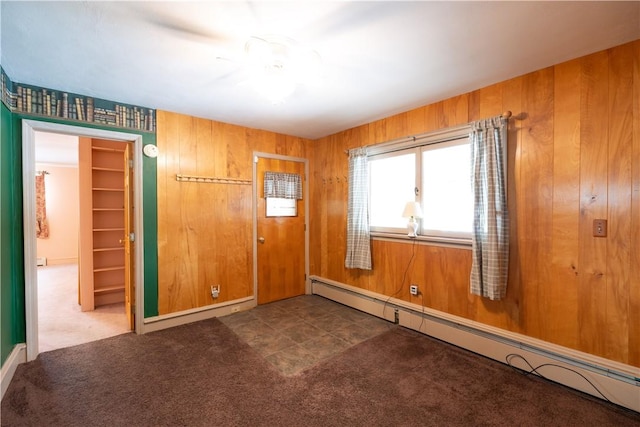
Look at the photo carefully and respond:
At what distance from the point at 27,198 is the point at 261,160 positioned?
2.42 metres

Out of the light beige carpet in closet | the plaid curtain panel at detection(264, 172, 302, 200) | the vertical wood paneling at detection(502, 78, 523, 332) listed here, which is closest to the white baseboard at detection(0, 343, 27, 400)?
the light beige carpet in closet

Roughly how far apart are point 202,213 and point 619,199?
388 centimetres

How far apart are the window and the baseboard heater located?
33.5 inches

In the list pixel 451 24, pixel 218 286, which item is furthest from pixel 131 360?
pixel 451 24

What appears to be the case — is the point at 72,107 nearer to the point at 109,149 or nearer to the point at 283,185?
the point at 109,149

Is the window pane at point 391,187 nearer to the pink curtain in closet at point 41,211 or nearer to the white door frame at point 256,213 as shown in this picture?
the white door frame at point 256,213

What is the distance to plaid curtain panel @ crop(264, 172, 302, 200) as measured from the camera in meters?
3.97

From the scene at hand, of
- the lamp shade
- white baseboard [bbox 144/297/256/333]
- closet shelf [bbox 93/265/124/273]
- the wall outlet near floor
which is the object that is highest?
the lamp shade

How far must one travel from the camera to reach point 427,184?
9.82 feet

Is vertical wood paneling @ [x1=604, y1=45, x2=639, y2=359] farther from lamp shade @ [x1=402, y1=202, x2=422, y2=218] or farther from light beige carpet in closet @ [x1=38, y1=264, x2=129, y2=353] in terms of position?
light beige carpet in closet @ [x1=38, y1=264, x2=129, y2=353]

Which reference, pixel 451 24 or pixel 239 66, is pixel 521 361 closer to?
pixel 451 24

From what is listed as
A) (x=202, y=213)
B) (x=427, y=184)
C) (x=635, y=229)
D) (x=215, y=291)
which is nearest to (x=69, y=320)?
(x=215, y=291)

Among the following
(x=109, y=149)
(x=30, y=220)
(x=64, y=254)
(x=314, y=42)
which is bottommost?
(x=64, y=254)

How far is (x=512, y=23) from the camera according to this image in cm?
167
